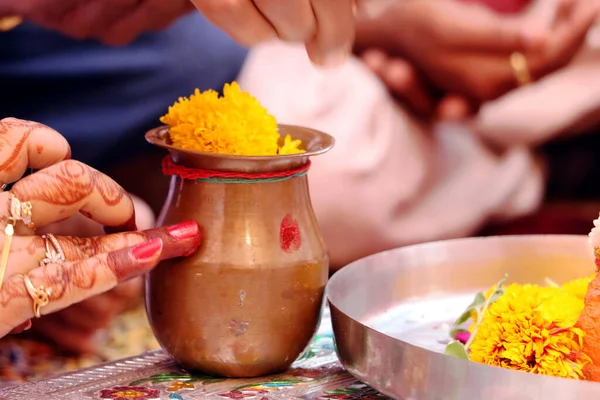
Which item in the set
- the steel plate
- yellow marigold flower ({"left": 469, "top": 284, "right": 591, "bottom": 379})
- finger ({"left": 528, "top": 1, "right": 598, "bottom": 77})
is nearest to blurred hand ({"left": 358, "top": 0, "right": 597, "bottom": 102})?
finger ({"left": 528, "top": 1, "right": 598, "bottom": 77})

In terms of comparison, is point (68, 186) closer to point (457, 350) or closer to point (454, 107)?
point (457, 350)

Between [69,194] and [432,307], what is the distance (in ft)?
1.30

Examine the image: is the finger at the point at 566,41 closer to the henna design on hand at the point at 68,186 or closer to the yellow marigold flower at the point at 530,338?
the yellow marigold flower at the point at 530,338

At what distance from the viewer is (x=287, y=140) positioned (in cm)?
75

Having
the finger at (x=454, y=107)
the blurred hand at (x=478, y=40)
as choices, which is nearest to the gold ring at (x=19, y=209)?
the blurred hand at (x=478, y=40)

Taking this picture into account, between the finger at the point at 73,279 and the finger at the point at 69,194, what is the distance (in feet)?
0.17

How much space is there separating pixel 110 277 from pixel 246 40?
28 cm

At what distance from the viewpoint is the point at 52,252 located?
2.13ft

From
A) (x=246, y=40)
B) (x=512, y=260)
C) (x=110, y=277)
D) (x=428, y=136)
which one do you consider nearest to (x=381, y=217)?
(x=428, y=136)

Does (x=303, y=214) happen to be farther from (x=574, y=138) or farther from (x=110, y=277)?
(x=574, y=138)

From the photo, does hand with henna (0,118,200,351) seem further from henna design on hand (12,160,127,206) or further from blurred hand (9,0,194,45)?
blurred hand (9,0,194,45)

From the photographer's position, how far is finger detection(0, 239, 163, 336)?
62 centimetres

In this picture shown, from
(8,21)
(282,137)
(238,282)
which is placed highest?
(8,21)

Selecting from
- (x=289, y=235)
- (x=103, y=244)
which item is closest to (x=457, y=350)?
(x=289, y=235)
